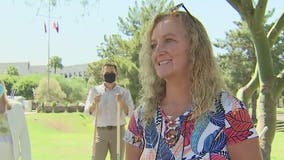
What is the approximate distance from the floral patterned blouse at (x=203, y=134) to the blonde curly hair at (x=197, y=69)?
0.05 m

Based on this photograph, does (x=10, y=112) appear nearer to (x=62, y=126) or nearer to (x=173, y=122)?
(x=173, y=122)

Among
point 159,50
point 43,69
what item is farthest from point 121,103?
point 43,69

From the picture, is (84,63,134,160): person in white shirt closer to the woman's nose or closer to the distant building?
the woman's nose

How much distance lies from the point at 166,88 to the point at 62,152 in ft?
41.3

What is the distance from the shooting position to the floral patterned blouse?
2.39 meters

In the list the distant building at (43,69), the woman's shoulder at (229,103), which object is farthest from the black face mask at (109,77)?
the distant building at (43,69)

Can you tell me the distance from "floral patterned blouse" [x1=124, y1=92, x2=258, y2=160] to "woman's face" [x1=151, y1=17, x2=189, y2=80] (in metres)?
0.20

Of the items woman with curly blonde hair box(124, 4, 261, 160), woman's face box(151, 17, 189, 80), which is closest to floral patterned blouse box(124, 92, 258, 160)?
woman with curly blonde hair box(124, 4, 261, 160)

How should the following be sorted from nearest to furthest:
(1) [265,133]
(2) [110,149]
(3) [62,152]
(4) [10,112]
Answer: (4) [10,112] < (1) [265,133] < (2) [110,149] < (3) [62,152]

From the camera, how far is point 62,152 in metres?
14.9

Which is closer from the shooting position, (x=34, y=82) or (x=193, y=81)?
(x=193, y=81)

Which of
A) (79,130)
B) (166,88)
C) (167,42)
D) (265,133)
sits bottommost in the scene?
(79,130)

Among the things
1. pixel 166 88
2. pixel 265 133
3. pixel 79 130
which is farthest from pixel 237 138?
pixel 79 130

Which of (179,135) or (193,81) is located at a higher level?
(193,81)
